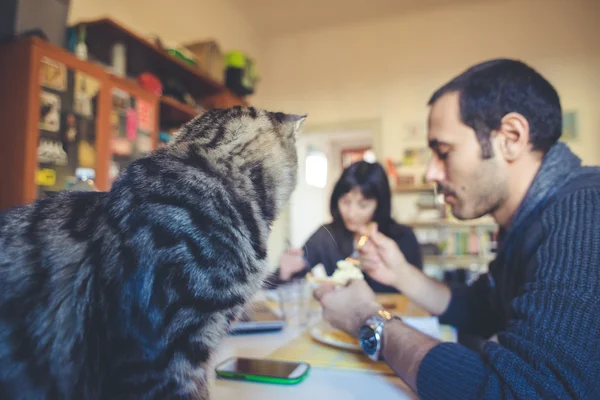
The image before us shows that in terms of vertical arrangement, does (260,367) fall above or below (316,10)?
below

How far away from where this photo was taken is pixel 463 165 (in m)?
0.95

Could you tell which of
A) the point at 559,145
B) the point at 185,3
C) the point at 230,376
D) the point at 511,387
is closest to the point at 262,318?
the point at 230,376

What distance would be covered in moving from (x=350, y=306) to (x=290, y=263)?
0.75m

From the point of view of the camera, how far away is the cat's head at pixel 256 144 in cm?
57

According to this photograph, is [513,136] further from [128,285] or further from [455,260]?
[455,260]

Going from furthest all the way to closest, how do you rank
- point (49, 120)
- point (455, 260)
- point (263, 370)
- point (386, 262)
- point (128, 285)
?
point (455, 260) → point (49, 120) → point (386, 262) → point (263, 370) → point (128, 285)

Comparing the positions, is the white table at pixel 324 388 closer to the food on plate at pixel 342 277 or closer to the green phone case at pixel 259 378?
the green phone case at pixel 259 378

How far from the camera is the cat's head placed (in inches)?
22.3

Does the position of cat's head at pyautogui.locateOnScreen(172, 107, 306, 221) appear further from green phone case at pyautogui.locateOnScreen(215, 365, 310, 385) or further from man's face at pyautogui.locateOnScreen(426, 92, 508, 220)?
man's face at pyautogui.locateOnScreen(426, 92, 508, 220)

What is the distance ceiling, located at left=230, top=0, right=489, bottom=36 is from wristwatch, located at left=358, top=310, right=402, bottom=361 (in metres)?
3.44

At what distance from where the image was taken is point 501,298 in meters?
0.95

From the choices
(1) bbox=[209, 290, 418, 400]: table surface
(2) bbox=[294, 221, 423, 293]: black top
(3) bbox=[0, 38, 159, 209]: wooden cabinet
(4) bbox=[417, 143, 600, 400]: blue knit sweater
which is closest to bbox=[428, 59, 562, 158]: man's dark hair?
(4) bbox=[417, 143, 600, 400]: blue knit sweater

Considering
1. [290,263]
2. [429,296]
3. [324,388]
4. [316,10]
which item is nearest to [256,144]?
[324,388]

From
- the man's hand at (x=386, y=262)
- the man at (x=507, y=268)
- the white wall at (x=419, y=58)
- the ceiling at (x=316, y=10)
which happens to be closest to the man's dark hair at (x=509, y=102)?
the man at (x=507, y=268)
